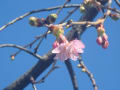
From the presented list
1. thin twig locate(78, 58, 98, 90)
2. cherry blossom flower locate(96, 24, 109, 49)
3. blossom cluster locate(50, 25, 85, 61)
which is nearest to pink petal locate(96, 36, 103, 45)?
cherry blossom flower locate(96, 24, 109, 49)

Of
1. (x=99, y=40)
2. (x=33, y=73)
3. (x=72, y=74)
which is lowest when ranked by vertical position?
(x=99, y=40)

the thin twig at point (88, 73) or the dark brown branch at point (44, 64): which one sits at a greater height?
the dark brown branch at point (44, 64)

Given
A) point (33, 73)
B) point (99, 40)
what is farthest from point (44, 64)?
point (99, 40)

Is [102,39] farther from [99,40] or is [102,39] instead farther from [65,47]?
[65,47]

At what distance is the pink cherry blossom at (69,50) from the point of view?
2.26 metres

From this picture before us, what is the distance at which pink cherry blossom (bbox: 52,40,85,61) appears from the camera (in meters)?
2.26

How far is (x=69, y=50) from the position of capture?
2355mm

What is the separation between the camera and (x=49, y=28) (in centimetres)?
208

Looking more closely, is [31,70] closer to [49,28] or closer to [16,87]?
[16,87]

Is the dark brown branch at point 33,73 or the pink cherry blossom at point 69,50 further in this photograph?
the dark brown branch at point 33,73

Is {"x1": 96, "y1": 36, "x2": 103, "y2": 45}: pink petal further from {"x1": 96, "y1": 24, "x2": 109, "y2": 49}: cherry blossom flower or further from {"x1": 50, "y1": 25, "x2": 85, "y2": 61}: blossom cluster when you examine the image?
{"x1": 50, "y1": 25, "x2": 85, "y2": 61}: blossom cluster

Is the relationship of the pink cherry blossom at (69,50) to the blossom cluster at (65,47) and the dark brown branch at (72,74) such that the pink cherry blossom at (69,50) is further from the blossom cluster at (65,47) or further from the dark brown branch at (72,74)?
the dark brown branch at (72,74)

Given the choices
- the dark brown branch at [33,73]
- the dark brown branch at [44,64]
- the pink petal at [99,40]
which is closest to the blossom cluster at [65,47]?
the pink petal at [99,40]

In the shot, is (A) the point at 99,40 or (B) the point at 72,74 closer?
(A) the point at 99,40
